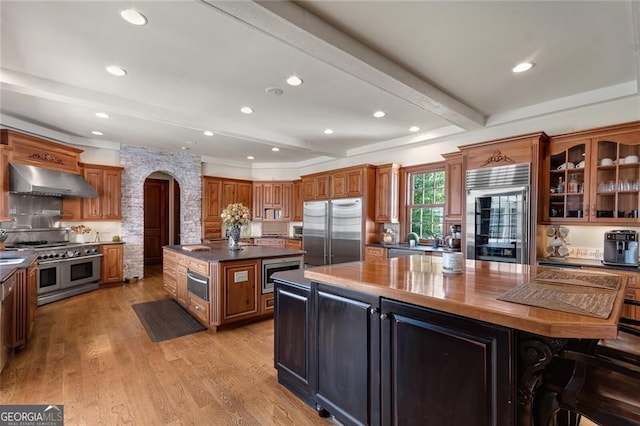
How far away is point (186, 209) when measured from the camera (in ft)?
23.4

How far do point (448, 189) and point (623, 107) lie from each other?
2.17 metres

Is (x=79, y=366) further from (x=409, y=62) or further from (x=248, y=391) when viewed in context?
(x=409, y=62)

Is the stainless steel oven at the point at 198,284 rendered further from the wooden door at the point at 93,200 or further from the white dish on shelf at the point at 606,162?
the white dish on shelf at the point at 606,162

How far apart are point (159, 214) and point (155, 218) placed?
0.16 meters

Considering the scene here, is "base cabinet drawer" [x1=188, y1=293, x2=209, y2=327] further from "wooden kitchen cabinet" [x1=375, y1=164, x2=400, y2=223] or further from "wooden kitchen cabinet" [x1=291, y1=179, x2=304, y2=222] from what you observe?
"wooden kitchen cabinet" [x1=291, y1=179, x2=304, y2=222]

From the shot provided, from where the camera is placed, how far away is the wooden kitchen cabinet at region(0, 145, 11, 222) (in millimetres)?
4477

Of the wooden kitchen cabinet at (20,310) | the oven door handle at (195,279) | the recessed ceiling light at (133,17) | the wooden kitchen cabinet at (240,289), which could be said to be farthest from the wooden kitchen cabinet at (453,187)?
the wooden kitchen cabinet at (20,310)

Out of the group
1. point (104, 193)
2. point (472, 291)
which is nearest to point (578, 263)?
point (472, 291)

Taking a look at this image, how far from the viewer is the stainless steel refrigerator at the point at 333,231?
6.04 meters

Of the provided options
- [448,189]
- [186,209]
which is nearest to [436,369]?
[448,189]

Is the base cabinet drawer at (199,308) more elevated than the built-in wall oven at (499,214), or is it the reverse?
the built-in wall oven at (499,214)

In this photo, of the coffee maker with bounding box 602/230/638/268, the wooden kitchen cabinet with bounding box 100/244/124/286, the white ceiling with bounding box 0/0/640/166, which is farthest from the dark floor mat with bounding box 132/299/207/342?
the coffee maker with bounding box 602/230/638/268

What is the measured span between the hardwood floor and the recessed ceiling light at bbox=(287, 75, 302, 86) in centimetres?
288

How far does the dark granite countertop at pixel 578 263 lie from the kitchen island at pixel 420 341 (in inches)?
72.0
